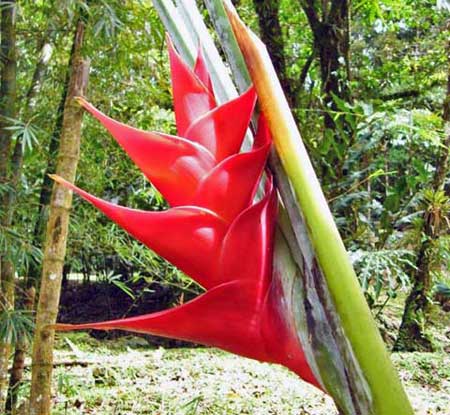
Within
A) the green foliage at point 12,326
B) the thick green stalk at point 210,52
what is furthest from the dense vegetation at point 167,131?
the thick green stalk at point 210,52

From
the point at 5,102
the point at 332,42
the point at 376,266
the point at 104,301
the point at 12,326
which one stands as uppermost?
the point at 332,42

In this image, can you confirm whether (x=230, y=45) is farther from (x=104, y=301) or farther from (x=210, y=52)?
(x=104, y=301)

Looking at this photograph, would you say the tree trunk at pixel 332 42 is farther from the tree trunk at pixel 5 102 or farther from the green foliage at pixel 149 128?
the tree trunk at pixel 5 102

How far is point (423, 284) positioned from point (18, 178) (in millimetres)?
1532

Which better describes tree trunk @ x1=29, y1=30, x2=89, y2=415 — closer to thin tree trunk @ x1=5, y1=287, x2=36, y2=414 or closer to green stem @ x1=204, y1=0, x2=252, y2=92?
thin tree trunk @ x1=5, y1=287, x2=36, y2=414

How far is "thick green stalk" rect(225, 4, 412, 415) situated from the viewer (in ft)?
0.62

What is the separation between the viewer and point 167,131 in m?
2.07

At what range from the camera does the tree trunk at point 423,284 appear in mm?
2062

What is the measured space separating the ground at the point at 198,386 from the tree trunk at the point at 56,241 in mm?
425

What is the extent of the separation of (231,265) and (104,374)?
181cm

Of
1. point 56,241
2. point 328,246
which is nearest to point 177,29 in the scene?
point 328,246

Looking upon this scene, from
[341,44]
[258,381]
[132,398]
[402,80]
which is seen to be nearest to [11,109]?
[132,398]

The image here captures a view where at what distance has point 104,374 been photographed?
1.92 meters

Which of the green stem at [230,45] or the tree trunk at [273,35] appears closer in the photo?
the green stem at [230,45]
